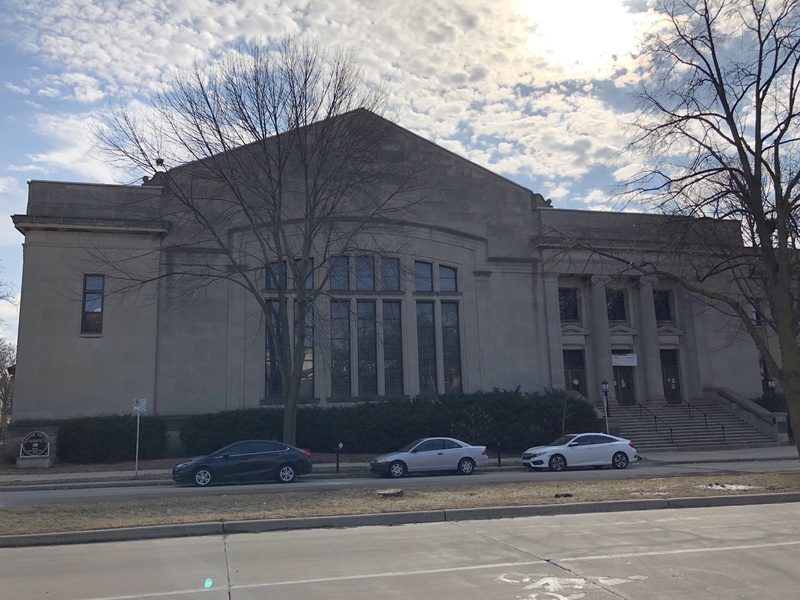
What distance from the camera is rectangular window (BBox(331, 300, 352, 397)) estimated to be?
106ft

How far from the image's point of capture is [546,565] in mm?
8117

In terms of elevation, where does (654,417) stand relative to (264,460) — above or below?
above

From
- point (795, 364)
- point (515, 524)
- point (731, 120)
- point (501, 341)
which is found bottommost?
point (515, 524)

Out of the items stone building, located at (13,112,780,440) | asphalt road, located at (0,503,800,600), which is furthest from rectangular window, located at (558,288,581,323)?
asphalt road, located at (0,503,800,600)

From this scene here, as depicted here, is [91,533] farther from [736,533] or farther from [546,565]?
[736,533]

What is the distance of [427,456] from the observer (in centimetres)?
2239

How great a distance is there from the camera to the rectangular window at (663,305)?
39.2 metres

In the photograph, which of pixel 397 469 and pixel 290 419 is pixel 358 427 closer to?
pixel 290 419

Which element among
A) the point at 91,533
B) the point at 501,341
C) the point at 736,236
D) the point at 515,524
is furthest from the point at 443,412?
the point at 91,533

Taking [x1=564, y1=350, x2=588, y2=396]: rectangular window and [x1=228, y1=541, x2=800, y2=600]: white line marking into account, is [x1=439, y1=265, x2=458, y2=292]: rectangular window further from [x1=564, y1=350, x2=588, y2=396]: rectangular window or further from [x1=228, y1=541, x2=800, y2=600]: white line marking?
[x1=228, y1=541, x2=800, y2=600]: white line marking

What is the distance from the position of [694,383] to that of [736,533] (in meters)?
30.4

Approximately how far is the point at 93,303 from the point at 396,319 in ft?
45.3

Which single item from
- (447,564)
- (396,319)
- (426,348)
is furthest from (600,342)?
(447,564)

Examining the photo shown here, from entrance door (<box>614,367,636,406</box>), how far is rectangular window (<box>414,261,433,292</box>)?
38.4 feet
